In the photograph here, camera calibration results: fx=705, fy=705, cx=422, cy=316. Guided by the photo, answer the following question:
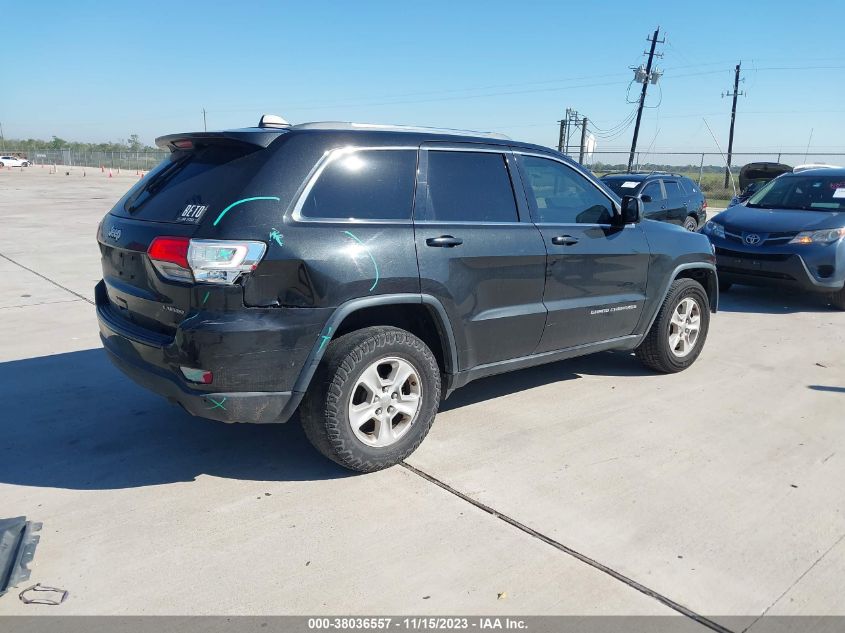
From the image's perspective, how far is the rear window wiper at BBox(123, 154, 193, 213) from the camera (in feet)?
12.7

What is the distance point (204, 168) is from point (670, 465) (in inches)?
120

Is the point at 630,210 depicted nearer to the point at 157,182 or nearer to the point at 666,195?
the point at 157,182

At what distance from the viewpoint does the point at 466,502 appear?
355 centimetres

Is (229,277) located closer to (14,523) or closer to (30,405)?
(14,523)

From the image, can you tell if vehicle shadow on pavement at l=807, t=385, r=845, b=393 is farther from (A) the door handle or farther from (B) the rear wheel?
(B) the rear wheel

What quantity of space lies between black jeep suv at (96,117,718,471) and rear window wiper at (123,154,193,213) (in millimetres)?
17

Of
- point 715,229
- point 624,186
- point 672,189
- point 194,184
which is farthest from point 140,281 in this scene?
point 672,189

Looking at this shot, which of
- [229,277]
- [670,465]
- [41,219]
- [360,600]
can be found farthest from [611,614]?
[41,219]

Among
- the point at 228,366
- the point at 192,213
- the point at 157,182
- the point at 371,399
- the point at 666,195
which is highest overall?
the point at 666,195

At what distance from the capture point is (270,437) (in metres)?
4.31

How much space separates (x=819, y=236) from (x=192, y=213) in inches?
298

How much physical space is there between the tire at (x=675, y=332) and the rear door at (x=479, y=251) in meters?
1.48

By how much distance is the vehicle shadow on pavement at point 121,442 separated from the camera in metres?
3.78

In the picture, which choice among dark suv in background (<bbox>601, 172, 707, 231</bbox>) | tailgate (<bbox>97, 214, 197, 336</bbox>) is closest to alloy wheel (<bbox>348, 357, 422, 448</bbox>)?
tailgate (<bbox>97, 214, 197, 336</bbox>)
